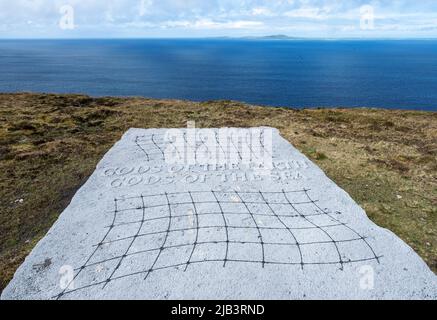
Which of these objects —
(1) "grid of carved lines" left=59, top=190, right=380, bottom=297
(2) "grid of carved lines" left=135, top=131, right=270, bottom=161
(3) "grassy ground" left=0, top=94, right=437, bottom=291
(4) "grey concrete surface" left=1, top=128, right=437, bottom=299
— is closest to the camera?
(4) "grey concrete surface" left=1, top=128, right=437, bottom=299

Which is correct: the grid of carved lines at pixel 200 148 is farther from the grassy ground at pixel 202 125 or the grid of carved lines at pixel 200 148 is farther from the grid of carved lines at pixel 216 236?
the grid of carved lines at pixel 216 236

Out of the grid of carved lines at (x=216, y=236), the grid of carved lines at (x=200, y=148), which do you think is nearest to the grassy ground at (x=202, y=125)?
the grid of carved lines at (x=216, y=236)

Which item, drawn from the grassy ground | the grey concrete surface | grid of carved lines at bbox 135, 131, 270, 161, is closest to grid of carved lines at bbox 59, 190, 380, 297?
the grey concrete surface

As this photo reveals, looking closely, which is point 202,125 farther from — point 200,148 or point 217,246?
point 217,246

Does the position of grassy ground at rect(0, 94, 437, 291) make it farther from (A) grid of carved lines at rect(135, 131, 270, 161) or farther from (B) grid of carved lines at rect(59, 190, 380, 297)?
(A) grid of carved lines at rect(135, 131, 270, 161)

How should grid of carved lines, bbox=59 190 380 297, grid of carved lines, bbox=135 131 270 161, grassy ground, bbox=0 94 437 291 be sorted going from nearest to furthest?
1. grid of carved lines, bbox=59 190 380 297
2. grassy ground, bbox=0 94 437 291
3. grid of carved lines, bbox=135 131 270 161

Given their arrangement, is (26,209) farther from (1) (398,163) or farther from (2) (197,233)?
(1) (398,163)
